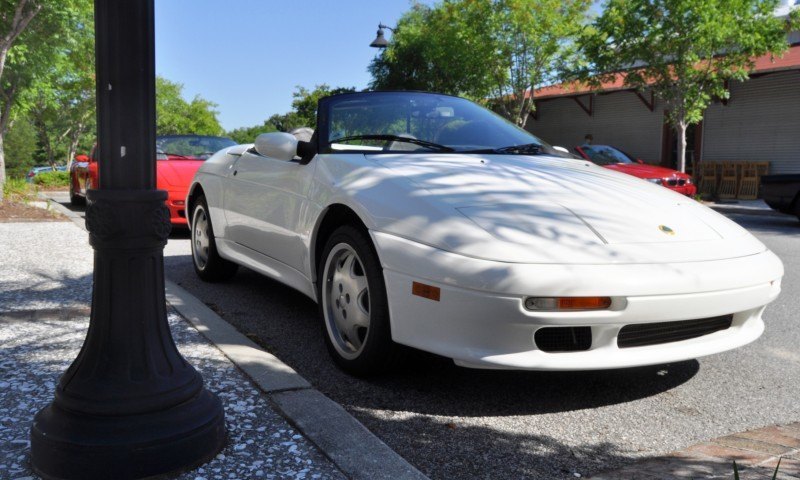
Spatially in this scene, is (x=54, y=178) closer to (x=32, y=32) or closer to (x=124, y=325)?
(x=32, y=32)

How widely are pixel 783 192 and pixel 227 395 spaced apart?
38.1 feet

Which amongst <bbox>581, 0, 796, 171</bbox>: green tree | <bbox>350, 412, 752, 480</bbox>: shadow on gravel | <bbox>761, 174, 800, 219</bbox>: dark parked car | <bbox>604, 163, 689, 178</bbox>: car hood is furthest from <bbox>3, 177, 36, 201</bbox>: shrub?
<bbox>581, 0, 796, 171</bbox>: green tree

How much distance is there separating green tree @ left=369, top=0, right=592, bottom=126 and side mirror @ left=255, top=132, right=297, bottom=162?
68.4 ft

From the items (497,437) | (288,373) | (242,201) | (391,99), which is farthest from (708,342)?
(242,201)

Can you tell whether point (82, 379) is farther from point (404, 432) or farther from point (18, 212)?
point (18, 212)

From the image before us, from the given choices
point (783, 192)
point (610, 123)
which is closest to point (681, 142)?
point (610, 123)

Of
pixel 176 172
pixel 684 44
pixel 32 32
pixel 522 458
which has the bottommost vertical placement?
pixel 522 458

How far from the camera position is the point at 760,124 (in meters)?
22.6

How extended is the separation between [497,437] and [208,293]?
127 inches

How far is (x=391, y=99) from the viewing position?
455cm

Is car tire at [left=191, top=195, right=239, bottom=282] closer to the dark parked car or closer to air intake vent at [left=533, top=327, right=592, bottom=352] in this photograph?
air intake vent at [left=533, top=327, right=592, bottom=352]

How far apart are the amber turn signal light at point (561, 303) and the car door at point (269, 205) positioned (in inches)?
60.8

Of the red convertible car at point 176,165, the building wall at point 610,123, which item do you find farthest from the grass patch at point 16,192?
the building wall at point 610,123

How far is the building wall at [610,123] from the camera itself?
86.4ft
